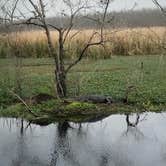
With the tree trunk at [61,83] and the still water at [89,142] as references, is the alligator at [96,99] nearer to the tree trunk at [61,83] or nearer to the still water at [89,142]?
the tree trunk at [61,83]

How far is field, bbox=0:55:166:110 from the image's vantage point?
39.4ft

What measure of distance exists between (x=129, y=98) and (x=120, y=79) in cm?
241

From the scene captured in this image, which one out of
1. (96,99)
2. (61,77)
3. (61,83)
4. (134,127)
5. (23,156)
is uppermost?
(61,77)

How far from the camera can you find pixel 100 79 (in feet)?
46.5

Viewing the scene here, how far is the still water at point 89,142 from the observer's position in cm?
781

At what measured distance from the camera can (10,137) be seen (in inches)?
362

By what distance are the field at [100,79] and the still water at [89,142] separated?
148cm

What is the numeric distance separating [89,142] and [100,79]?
5489 millimetres

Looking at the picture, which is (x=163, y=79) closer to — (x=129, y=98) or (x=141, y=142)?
(x=129, y=98)

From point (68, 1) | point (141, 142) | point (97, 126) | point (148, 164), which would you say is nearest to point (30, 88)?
point (68, 1)

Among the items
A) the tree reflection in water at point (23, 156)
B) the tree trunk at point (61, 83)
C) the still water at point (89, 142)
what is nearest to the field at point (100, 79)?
the tree trunk at point (61, 83)

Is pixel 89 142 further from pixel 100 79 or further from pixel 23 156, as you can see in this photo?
pixel 100 79

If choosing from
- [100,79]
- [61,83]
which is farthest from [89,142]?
[100,79]

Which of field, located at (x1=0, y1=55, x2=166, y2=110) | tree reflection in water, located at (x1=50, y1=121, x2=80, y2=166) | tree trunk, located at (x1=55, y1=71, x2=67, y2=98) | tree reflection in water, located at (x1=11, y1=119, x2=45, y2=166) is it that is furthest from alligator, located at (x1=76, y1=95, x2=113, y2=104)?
tree reflection in water, located at (x1=11, y1=119, x2=45, y2=166)
